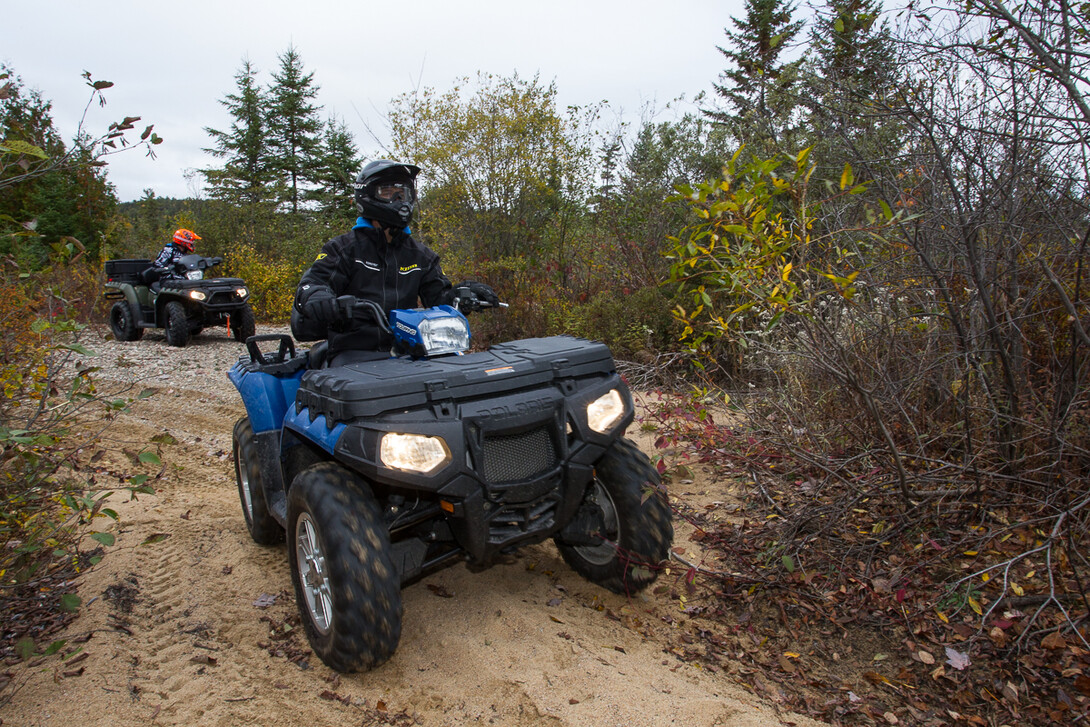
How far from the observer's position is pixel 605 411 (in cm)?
290

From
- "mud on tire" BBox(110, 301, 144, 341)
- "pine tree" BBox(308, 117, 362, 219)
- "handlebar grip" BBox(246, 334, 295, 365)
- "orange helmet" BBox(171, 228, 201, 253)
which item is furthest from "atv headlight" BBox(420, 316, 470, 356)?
"pine tree" BBox(308, 117, 362, 219)

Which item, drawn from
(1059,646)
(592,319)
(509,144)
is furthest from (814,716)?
(509,144)

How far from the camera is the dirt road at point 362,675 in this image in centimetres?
246

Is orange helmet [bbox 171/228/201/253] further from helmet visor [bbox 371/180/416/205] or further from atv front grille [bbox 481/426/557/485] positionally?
atv front grille [bbox 481/426/557/485]

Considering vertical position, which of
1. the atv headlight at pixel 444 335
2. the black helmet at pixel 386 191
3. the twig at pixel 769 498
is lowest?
the twig at pixel 769 498

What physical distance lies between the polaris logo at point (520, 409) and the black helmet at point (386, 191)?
1.59m

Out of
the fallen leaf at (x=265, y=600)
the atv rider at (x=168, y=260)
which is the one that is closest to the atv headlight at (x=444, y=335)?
the fallen leaf at (x=265, y=600)

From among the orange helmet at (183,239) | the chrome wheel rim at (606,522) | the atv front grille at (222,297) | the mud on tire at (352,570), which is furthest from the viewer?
the orange helmet at (183,239)

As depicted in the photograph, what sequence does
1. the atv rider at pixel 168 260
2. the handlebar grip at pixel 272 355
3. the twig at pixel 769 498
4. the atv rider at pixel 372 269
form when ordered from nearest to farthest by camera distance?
the atv rider at pixel 372 269
the twig at pixel 769 498
the handlebar grip at pixel 272 355
the atv rider at pixel 168 260

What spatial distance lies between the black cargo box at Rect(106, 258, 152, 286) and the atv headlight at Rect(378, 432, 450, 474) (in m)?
11.6

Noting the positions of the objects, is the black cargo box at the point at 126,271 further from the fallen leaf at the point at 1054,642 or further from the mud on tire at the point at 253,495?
the fallen leaf at the point at 1054,642

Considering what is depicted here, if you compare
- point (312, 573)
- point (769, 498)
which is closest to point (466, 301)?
point (312, 573)

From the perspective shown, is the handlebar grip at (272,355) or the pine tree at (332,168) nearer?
the handlebar grip at (272,355)

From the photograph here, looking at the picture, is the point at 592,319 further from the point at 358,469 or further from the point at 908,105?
the point at 358,469
